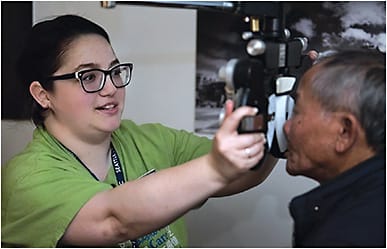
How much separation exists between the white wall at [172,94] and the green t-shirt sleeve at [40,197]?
62 cm

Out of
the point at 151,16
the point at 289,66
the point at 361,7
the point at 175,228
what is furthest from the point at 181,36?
the point at 289,66

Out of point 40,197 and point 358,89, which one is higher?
point 358,89

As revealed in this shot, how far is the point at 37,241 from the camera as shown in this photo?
1.14 meters

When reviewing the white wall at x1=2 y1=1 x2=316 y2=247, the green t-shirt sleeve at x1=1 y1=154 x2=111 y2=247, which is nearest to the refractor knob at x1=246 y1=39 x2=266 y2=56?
the green t-shirt sleeve at x1=1 y1=154 x2=111 y2=247

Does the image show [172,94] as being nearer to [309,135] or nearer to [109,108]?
[109,108]

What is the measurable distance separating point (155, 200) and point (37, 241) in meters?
0.30

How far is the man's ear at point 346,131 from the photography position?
938mm

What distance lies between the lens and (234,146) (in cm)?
88

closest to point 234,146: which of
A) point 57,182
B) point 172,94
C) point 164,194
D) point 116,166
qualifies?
point 164,194

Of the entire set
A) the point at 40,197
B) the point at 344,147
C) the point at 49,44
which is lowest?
the point at 40,197

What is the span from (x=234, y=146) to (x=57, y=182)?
0.40 metres

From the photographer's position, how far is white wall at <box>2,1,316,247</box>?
1757 millimetres

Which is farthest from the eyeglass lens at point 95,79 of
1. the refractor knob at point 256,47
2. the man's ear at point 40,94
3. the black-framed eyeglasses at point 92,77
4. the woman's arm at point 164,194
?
the refractor knob at point 256,47

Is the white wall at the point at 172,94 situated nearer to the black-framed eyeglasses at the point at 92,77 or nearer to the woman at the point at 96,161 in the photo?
the woman at the point at 96,161
